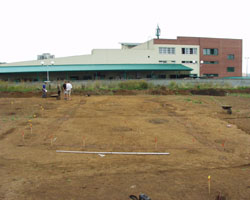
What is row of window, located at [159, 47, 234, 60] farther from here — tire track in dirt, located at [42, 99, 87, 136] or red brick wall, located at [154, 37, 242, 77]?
tire track in dirt, located at [42, 99, 87, 136]

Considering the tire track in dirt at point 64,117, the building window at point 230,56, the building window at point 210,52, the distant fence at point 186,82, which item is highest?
the building window at point 210,52

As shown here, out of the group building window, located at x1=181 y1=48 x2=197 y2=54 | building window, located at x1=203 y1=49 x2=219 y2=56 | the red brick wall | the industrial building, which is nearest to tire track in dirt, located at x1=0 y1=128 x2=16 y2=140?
the industrial building

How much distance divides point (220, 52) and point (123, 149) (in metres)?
48.9

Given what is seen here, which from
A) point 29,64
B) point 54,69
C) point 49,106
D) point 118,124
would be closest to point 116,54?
point 54,69

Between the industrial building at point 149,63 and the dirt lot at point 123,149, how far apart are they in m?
25.5

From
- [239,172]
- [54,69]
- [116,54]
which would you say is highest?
[116,54]

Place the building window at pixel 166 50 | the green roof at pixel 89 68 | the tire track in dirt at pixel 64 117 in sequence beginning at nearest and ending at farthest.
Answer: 1. the tire track in dirt at pixel 64 117
2. the green roof at pixel 89 68
3. the building window at pixel 166 50

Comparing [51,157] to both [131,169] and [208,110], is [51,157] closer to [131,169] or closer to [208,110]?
[131,169]

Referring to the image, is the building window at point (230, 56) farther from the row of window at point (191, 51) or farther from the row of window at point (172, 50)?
the row of window at point (172, 50)

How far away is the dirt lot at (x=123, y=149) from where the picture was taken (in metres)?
6.46

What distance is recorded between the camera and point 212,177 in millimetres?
7199

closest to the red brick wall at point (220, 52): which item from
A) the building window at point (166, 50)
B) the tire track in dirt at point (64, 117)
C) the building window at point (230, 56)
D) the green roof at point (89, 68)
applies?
the building window at point (230, 56)

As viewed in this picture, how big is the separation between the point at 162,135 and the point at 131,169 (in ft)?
13.4

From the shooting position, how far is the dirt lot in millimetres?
6457
